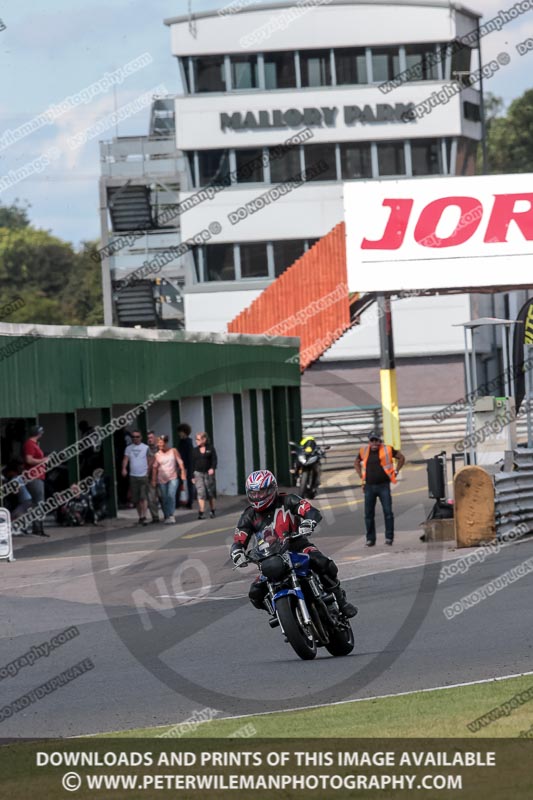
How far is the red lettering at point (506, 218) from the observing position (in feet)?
120

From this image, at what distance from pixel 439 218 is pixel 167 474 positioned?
12.3 m

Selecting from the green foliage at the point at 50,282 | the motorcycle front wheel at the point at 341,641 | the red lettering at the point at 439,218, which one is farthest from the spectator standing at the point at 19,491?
the green foliage at the point at 50,282

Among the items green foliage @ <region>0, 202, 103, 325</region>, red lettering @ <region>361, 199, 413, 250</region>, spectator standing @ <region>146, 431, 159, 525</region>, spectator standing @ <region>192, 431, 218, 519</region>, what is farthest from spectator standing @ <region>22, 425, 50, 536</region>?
green foliage @ <region>0, 202, 103, 325</region>

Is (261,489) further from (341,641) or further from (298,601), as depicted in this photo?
(341,641)

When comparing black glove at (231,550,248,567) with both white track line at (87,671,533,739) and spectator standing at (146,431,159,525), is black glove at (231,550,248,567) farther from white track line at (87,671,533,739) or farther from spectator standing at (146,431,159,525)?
spectator standing at (146,431,159,525)

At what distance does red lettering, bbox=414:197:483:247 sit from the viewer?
1441 inches

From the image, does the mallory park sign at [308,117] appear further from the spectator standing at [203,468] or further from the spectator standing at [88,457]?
the spectator standing at [203,468]

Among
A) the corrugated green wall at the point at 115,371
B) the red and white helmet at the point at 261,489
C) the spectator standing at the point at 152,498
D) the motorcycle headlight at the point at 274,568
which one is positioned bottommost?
the spectator standing at the point at 152,498

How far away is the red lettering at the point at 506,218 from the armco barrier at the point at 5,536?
59.8ft

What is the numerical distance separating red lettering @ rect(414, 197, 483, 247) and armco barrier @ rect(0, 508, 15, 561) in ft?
56.5

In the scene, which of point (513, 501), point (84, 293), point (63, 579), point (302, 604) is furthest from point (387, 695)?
point (84, 293)

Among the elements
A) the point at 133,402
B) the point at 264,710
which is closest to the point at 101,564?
the point at 133,402

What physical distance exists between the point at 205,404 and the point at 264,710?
85.3 ft

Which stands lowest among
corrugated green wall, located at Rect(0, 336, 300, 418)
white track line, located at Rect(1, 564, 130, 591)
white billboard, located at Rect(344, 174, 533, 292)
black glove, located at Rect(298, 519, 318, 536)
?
white track line, located at Rect(1, 564, 130, 591)
